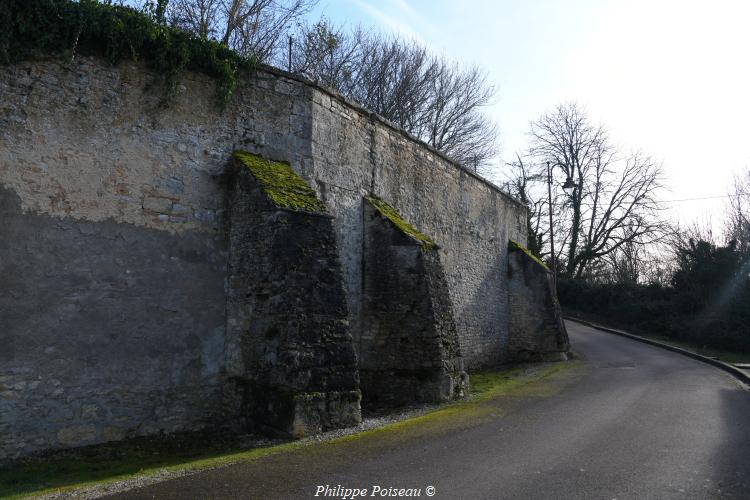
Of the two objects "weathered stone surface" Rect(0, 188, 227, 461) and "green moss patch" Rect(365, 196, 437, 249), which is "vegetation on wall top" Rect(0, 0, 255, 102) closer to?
"weathered stone surface" Rect(0, 188, 227, 461)

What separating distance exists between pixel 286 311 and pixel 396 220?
13.8 feet

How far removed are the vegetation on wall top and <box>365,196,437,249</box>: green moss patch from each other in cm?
367

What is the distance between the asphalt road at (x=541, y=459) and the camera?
489 centimetres

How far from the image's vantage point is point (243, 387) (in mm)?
7434

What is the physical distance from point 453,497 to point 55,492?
366cm

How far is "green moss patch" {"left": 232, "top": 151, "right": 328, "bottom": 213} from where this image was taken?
7.50m

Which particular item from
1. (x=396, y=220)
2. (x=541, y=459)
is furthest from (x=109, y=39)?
(x=541, y=459)

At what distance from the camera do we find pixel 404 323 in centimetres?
975

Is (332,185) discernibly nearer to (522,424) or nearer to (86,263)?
(86,263)

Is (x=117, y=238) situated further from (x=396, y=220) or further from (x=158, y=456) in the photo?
(x=396, y=220)

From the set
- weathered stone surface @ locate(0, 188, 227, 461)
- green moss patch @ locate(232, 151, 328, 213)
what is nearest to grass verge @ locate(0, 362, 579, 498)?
weathered stone surface @ locate(0, 188, 227, 461)

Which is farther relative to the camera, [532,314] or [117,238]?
[532,314]

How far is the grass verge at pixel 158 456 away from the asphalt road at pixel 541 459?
151 mm

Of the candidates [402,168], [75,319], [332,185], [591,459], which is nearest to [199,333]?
[75,319]
